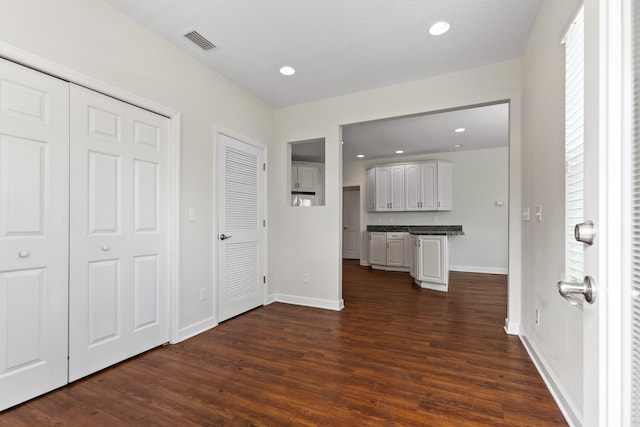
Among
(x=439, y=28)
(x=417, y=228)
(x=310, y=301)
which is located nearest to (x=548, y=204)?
(x=439, y=28)

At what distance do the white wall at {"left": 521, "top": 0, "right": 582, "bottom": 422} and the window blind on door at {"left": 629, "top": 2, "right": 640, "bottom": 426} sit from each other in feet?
3.79

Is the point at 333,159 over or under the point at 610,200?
over

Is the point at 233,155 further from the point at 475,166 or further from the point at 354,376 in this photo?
the point at 475,166

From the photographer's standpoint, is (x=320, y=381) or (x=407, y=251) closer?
(x=320, y=381)

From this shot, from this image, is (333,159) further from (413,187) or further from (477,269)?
(477,269)

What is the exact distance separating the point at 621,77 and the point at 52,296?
272 centimetres

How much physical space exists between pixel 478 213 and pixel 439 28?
485 cm

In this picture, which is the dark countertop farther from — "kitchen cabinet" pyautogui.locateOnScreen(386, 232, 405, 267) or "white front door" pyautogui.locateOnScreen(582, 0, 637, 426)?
"white front door" pyautogui.locateOnScreen(582, 0, 637, 426)

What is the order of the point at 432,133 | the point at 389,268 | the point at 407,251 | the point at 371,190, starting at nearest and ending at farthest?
the point at 432,133
the point at 407,251
the point at 389,268
the point at 371,190

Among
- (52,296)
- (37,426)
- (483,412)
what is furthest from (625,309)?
(52,296)

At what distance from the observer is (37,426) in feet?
4.88

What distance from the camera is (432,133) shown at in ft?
16.2

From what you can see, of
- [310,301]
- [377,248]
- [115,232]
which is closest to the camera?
[115,232]

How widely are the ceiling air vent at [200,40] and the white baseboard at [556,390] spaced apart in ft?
11.8
